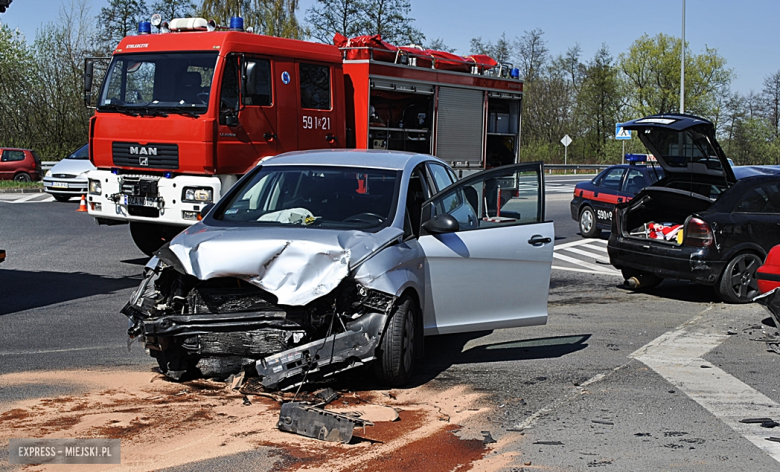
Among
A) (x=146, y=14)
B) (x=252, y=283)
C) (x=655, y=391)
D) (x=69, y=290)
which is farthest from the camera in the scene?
(x=146, y=14)

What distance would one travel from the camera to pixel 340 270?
5207 millimetres

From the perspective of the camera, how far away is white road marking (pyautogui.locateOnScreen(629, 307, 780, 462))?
203 inches

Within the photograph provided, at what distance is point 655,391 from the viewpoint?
19.1ft

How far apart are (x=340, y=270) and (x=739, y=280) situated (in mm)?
6431

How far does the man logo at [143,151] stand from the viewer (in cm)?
1096

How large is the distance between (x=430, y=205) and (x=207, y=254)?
71.8 inches

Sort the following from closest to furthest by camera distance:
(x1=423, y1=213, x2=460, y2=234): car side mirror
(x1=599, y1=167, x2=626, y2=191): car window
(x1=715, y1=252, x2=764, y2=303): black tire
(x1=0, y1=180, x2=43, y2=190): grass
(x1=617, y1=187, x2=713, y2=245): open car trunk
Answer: (x1=423, y1=213, x2=460, y2=234): car side mirror
(x1=715, y1=252, x2=764, y2=303): black tire
(x1=617, y1=187, x2=713, y2=245): open car trunk
(x1=599, y1=167, x2=626, y2=191): car window
(x1=0, y1=180, x2=43, y2=190): grass

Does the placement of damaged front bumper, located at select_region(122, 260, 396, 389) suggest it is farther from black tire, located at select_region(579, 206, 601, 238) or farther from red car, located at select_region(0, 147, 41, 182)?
red car, located at select_region(0, 147, 41, 182)

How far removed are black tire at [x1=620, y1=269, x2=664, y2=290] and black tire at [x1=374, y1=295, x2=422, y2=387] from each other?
574 cm

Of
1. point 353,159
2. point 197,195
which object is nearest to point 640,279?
point 353,159

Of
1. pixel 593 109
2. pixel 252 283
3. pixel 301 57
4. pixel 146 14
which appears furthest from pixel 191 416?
pixel 593 109

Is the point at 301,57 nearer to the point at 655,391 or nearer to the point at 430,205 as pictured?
the point at 430,205

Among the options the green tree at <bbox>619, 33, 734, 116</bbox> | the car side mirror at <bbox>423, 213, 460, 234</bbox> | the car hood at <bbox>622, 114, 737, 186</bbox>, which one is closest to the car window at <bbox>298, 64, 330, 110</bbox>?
the car hood at <bbox>622, 114, 737, 186</bbox>

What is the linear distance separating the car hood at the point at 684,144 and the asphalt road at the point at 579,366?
166 centimetres
